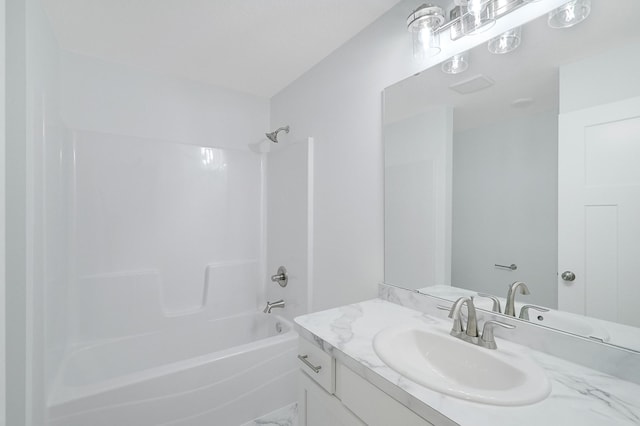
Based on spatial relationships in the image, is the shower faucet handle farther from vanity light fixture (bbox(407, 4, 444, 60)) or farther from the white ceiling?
vanity light fixture (bbox(407, 4, 444, 60))

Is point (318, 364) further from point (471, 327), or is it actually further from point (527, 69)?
point (527, 69)

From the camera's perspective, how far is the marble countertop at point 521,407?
61 centimetres

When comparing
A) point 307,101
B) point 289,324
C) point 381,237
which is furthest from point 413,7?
point 289,324

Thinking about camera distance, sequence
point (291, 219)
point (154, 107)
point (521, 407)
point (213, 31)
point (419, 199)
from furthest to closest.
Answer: point (291, 219), point (154, 107), point (213, 31), point (419, 199), point (521, 407)

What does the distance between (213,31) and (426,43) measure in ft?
3.88

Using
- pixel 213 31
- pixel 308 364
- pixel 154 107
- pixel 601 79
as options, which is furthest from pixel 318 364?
pixel 154 107

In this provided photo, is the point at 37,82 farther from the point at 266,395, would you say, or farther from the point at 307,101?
the point at 266,395

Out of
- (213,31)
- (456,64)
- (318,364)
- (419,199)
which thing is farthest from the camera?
(213,31)

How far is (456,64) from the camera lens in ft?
3.96

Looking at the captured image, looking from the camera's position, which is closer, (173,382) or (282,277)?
(173,382)

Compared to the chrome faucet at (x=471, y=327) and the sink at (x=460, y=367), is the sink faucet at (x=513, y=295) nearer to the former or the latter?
the chrome faucet at (x=471, y=327)

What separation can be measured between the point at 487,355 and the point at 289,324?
1568mm

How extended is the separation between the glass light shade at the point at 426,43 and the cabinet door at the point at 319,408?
4.75 ft

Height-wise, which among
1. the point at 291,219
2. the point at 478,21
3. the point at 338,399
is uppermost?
the point at 478,21
